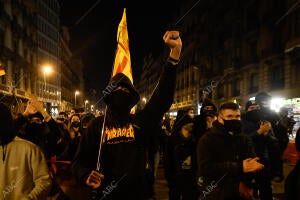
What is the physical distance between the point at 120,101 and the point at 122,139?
316 millimetres

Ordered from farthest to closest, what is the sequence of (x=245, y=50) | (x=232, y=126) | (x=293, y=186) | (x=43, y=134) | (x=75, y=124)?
(x=245, y=50), (x=75, y=124), (x=43, y=134), (x=232, y=126), (x=293, y=186)

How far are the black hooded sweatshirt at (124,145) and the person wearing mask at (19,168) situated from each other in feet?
1.09

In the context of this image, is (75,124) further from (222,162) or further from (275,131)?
(222,162)

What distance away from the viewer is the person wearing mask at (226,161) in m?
3.39

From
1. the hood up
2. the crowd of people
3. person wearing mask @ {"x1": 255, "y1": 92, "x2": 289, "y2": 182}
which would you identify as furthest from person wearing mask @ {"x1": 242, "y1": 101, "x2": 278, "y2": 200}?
the hood up

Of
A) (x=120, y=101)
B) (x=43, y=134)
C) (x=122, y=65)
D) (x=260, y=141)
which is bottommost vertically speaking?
(x=260, y=141)

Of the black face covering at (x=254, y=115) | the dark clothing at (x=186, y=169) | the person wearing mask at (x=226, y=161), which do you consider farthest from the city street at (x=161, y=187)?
the black face covering at (x=254, y=115)

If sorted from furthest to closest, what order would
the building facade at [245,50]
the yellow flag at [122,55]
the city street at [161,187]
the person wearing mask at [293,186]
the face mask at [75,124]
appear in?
the building facade at [245,50]
the face mask at [75,124]
the city street at [161,187]
the yellow flag at [122,55]
the person wearing mask at [293,186]

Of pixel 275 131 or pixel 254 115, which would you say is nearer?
pixel 254 115

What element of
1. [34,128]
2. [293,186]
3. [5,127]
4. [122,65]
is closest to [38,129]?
[34,128]

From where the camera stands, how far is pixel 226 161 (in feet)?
11.5

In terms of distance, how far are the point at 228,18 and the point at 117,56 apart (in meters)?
36.4

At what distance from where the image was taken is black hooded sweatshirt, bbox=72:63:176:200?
8.34 feet

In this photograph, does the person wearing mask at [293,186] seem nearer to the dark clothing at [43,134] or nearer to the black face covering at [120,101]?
the black face covering at [120,101]
